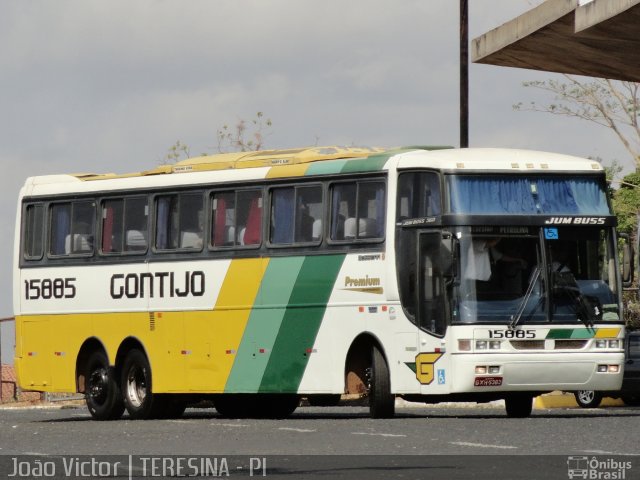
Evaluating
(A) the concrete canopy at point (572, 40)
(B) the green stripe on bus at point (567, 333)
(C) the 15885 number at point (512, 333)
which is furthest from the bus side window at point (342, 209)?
(A) the concrete canopy at point (572, 40)

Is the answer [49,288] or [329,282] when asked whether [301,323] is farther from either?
[49,288]

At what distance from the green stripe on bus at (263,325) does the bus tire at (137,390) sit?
66.2 inches

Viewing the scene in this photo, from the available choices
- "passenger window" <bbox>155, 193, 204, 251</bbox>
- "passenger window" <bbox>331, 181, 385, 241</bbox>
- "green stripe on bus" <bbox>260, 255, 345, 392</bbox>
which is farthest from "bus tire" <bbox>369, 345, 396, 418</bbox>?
"passenger window" <bbox>155, 193, 204, 251</bbox>

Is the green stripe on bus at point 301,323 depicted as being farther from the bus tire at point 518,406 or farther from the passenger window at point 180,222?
the bus tire at point 518,406

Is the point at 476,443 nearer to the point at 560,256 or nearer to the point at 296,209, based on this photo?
the point at 560,256

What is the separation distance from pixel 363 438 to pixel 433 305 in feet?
13.2

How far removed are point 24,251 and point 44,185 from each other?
106 cm

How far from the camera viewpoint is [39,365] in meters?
27.4

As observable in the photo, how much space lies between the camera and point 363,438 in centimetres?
1834

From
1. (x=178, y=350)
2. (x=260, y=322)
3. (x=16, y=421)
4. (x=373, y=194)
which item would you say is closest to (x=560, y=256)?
(x=373, y=194)

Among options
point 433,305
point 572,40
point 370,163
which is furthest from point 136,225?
point 572,40

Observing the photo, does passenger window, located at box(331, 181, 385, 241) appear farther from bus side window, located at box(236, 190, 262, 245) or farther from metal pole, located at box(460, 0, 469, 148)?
metal pole, located at box(460, 0, 469, 148)

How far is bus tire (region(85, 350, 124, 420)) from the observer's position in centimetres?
2608

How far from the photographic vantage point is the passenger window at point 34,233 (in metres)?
27.4
